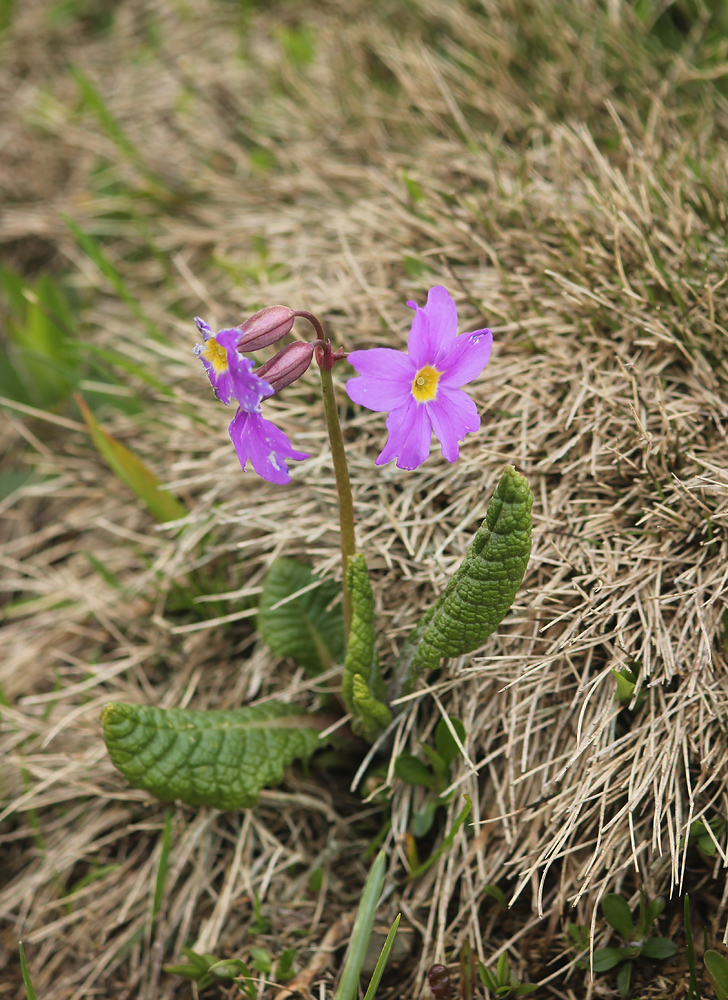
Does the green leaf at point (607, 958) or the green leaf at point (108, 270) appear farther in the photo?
the green leaf at point (108, 270)

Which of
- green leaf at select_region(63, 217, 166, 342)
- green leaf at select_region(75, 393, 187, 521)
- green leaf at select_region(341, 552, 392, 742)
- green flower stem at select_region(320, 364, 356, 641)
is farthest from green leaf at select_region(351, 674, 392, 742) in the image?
green leaf at select_region(63, 217, 166, 342)

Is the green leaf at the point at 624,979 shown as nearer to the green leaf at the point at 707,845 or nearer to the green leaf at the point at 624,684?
the green leaf at the point at 707,845

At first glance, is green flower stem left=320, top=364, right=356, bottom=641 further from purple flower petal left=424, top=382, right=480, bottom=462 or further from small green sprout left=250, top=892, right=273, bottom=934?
small green sprout left=250, top=892, right=273, bottom=934

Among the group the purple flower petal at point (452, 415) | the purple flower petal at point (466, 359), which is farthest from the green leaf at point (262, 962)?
the purple flower petal at point (466, 359)

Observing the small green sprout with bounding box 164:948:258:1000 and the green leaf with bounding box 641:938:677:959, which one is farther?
the small green sprout with bounding box 164:948:258:1000

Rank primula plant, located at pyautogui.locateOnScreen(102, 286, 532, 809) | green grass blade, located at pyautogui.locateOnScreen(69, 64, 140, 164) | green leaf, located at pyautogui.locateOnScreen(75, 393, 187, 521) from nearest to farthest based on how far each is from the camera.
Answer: primula plant, located at pyautogui.locateOnScreen(102, 286, 532, 809), green leaf, located at pyautogui.locateOnScreen(75, 393, 187, 521), green grass blade, located at pyautogui.locateOnScreen(69, 64, 140, 164)

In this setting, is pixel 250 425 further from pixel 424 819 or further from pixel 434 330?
pixel 424 819
